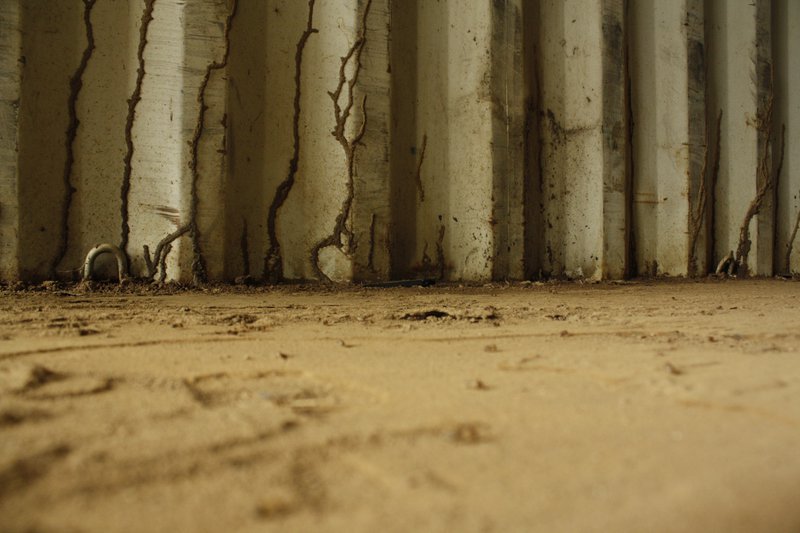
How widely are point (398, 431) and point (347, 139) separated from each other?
281 cm

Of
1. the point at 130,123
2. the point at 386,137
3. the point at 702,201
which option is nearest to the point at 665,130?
the point at 702,201

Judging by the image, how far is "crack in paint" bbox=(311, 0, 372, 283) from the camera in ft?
10.9

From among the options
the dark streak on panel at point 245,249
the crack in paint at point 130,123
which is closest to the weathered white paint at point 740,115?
the dark streak on panel at point 245,249

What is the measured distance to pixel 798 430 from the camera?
2.34 ft

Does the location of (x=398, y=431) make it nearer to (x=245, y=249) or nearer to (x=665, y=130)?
(x=245, y=249)

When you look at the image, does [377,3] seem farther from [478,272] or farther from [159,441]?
[159,441]

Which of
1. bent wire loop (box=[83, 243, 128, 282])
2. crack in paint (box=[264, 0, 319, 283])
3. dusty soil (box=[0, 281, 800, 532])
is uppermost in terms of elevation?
crack in paint (box=[264, 0, 319, 283])

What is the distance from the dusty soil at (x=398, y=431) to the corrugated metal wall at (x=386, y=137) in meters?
1.72

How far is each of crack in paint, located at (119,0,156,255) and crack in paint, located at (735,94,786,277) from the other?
14.3ft

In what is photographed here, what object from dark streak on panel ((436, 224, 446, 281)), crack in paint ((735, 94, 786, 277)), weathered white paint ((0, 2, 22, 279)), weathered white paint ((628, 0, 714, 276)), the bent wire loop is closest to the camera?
weathered white paint ((0, 2, 22, 279))

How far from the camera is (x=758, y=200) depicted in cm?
445

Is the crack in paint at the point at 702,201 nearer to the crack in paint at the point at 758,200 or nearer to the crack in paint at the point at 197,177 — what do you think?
the crack in paint at the point at 758,200

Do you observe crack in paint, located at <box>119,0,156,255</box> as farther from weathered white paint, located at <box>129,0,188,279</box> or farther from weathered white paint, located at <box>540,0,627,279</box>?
weathered white paint, located at <box>540,0,627,279</box>

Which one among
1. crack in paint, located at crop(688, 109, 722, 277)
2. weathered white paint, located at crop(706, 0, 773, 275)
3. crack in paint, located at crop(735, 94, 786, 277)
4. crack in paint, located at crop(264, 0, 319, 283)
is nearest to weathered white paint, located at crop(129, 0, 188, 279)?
crack in paint, located at crop(264, 0, 319, 283)
